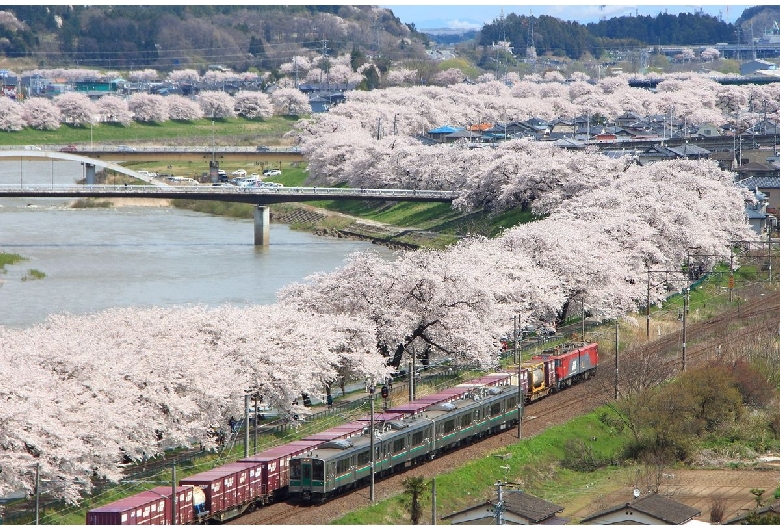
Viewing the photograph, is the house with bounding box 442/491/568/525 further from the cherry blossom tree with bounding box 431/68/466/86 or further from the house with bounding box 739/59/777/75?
the house with bounding box 739/59/777/75

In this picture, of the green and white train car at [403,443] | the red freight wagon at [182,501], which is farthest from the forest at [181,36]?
the red freight wagon at [182,501]

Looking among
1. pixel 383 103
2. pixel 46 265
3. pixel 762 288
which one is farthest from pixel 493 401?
pixel 383 103

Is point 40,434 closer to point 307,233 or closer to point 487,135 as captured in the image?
point 307,233

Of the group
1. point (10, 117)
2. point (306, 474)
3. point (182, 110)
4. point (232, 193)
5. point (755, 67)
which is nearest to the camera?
point (306, 474)

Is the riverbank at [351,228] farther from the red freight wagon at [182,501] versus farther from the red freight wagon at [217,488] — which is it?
the red freight wagon at [182,501]

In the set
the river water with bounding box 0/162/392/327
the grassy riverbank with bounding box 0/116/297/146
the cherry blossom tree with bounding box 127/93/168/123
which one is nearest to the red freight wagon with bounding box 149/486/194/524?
the river water with bounding box 0/162/392/327

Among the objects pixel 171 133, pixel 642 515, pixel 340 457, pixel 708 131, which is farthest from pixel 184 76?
pixel 642 515

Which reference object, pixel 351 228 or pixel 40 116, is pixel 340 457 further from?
pixel 40 116
